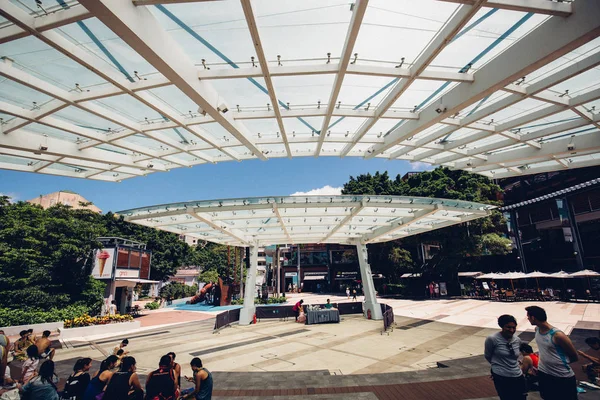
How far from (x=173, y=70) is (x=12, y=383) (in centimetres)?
779

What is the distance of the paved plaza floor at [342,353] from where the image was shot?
6500 millimetres

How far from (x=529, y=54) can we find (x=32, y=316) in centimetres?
2413

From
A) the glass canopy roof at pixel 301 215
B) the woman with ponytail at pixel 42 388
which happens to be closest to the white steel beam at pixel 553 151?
the glass canopy roof at pixel 301 215

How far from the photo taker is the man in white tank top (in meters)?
3.70

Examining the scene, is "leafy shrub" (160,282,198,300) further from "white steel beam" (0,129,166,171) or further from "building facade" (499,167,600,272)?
"building facade" (499,167,600,272)

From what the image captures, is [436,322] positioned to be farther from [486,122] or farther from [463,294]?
[463,294]

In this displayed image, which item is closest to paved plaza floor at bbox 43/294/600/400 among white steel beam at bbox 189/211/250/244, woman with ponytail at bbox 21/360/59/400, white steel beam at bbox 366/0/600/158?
woman with ponytail at bbox 21/360/59/400

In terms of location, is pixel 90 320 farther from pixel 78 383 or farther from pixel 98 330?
pixel 78 383

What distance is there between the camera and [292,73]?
5.93m

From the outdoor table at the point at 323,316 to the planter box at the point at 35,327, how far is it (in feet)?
43.8

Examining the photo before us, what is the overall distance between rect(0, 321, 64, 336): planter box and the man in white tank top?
19.7 meters

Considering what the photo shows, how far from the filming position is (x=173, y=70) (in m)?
5.15


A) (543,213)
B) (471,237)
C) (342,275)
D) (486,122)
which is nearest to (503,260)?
(543,213)

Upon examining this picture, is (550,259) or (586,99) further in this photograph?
(550,259)
